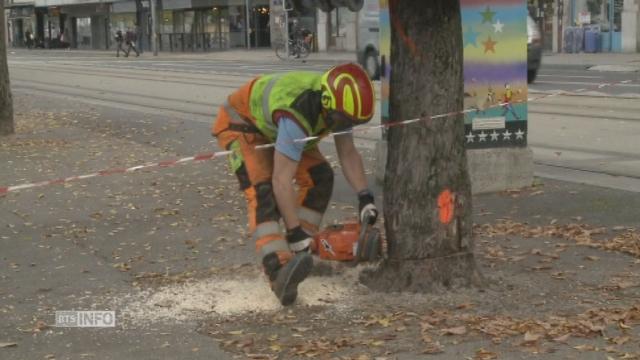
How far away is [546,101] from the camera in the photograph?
17.2m

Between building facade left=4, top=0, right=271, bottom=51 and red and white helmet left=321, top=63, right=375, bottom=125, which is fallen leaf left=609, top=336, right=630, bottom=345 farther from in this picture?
building facade left=4, top=0, right=271, bottom=51

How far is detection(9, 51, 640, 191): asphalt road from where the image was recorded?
10.5 meters

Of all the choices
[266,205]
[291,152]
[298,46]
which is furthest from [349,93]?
[298,46]

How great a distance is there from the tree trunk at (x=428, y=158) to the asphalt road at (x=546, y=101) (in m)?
3.91

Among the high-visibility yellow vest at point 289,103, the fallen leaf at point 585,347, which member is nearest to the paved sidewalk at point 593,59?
the high-visibility yellow vest at point 289,103

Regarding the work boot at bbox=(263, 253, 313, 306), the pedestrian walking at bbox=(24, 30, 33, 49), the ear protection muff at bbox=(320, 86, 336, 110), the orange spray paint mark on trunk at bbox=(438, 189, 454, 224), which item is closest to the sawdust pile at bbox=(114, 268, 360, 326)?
the work boot at bbox=(263, 253, 313, 306)

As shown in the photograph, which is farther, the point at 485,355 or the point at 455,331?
the point at 455,331

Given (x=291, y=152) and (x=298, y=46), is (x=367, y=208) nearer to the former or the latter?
(x=291, y=152)

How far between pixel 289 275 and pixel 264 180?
60 cm

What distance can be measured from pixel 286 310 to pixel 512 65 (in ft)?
13.7

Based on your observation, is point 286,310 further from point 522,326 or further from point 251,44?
point 251,44

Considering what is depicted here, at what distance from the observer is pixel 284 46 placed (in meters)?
40.0

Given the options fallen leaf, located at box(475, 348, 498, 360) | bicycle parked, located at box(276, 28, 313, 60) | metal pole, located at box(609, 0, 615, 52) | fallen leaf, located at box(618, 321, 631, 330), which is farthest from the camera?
bicycle parked, located at box(276, 28, 313, 60)

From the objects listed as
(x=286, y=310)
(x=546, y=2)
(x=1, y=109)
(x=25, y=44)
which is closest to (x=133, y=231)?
(x=286, y=310)
